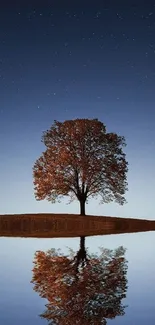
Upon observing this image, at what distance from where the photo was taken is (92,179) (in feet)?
173

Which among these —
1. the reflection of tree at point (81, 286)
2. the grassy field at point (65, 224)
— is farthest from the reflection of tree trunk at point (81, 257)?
the grassy field at point (65, 224)

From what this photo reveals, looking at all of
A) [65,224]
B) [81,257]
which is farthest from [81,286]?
[65,224]

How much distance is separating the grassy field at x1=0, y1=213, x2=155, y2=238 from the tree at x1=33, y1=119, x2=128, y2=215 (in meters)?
2.04

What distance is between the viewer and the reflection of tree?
12.5 m

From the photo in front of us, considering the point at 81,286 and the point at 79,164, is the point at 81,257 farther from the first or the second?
the point at 79,164

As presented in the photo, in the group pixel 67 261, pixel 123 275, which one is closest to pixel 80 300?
pixel 123 275

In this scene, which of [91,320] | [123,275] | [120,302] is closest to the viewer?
[91,320]

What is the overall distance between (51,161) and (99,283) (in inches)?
1411

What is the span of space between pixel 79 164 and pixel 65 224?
20.3ft

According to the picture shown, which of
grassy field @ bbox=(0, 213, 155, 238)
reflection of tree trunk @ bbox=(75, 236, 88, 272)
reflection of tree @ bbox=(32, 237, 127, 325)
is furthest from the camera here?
grassy field @ bbox=(0, 213, 155, 238)

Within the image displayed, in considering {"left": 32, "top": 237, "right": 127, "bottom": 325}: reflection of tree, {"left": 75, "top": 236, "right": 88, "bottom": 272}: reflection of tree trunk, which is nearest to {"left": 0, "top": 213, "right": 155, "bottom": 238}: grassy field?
{"left": 75, "top": 236, "right": 88, "bottom": 272}: reflection of tree trunk

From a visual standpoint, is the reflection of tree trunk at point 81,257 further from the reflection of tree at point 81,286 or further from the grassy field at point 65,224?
the grassy field at point 65,224

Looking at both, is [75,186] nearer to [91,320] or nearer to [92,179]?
[92,179]

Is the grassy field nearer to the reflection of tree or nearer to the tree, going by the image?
the tree
